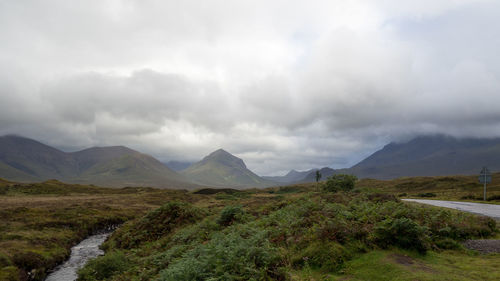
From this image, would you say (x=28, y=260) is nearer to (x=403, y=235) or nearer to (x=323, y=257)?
(x=323, y=257)

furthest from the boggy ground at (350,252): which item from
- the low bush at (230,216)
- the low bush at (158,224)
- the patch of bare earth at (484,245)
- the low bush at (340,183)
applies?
the low bush at (340,183)

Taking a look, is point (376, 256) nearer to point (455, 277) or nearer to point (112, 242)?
point (455, 277)

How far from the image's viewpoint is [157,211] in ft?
115

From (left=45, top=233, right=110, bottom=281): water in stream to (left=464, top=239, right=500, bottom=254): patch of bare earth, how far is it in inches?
1117

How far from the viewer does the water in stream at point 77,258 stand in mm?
24517

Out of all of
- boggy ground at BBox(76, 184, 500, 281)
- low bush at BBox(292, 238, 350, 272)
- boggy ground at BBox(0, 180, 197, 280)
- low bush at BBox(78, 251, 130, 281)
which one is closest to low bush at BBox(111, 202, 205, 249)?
boggy ground at BBox(0, 180, 197, 280)

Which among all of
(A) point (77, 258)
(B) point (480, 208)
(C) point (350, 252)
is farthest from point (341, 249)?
(A) point (77, 258)

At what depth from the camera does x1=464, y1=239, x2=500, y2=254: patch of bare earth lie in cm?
1266

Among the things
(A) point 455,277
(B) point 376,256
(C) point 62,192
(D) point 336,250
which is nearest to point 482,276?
(A) point 455,277

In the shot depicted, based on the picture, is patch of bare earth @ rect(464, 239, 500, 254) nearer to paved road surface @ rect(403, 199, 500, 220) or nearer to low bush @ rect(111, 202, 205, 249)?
paved road surface @ rect(403, 199, 500, 220)

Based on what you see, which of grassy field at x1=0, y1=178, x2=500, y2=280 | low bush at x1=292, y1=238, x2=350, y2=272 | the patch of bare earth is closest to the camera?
grassy field at x1=0, y1=178, x2=500, y2=280

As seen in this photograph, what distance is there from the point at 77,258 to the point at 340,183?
122 feet

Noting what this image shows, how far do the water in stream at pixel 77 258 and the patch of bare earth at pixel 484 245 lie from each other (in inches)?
1117

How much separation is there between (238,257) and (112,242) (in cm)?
2682
